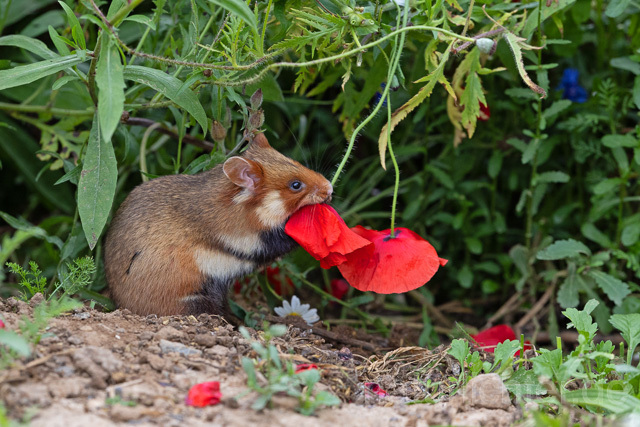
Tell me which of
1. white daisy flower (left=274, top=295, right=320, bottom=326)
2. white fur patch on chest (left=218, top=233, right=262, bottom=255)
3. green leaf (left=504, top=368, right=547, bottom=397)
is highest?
white fur patch on chest (left=218, top=233, right=262, bottom=255)

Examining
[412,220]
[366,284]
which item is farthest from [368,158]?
[366,284]

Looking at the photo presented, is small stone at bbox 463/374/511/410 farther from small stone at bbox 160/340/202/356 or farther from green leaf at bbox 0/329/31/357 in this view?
green leaf at bbox 0/329/31/357

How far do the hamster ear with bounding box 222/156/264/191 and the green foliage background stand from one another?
Answer: 0.25 m

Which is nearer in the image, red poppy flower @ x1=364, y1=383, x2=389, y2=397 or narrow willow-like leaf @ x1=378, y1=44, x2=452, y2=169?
red poppy flower @ x1=364, y1=383, x2=389, y2=397

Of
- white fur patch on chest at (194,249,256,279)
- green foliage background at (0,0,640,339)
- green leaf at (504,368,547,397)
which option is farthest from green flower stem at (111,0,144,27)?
green leaf at (504,368,547,397)

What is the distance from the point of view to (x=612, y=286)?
4.11 metres

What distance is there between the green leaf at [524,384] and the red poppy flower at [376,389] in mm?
543

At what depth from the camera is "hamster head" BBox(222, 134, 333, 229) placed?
3.48 m

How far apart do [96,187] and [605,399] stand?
95.9 inches

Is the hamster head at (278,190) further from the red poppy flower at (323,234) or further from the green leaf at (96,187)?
the green leaf at (96,187)

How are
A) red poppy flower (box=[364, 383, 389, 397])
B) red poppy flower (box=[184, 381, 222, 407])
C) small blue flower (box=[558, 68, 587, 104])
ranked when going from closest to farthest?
red poppy flower (box=[184, 381, 222, 407]) < red poppy flower (box=[364, 383, 389, 397]) < small blue flower (box=[558, 68, 587, 104])

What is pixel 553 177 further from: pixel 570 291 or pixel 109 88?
pixel 109 88

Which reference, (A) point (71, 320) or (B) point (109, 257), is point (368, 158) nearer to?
(B) point (109, 257)

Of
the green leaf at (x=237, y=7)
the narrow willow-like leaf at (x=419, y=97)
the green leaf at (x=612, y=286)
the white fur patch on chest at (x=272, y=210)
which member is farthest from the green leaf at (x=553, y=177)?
the green leaf at (x=237, y=7)
